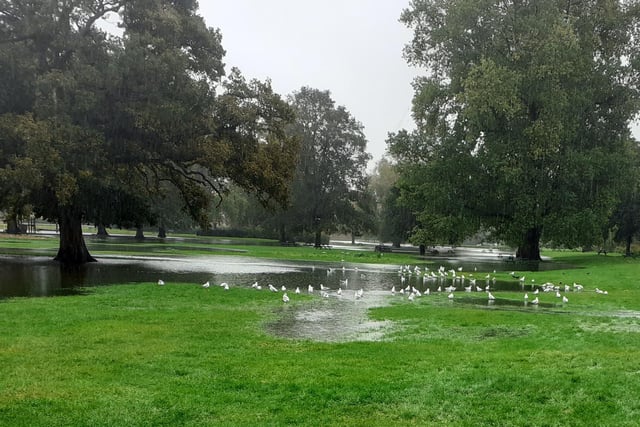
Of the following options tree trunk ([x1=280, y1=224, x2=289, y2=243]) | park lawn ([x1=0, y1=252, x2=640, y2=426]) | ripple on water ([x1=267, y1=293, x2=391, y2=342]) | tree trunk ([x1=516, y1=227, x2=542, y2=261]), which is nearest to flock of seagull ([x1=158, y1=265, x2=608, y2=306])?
ripple on water ([x1=267, y1=293, x2=391, y2=342])

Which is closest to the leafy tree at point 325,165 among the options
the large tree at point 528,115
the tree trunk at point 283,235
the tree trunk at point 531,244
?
the tree trunk at point 283,235

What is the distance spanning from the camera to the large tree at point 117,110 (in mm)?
22797

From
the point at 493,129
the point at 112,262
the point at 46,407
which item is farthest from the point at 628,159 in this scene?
the point at 46,407

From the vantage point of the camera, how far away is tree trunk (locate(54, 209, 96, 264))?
91.9 ft

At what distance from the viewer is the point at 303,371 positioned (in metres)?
8.55

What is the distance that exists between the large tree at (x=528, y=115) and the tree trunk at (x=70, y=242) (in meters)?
22.8

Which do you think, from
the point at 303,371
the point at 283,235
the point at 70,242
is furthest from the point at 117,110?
the point at 283,235

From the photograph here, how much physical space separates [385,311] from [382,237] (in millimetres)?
62451

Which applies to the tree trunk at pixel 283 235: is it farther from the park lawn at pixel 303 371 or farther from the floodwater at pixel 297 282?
the park lawn at pixel 303 371

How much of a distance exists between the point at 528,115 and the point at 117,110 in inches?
1078

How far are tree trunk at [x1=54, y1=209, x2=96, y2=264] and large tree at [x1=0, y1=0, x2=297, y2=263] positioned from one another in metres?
0.05

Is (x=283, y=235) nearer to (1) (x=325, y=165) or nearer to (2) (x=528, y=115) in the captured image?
(1) (x=325, y=165)

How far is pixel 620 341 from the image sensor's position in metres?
10.7

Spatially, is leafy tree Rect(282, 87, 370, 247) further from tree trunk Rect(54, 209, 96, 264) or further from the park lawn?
the park lawn
